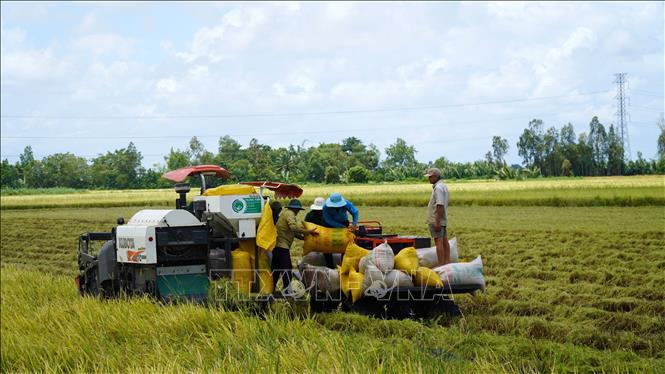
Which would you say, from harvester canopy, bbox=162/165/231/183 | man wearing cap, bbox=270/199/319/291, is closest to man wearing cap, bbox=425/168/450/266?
man wearing cap, bbox=270/199/319/291

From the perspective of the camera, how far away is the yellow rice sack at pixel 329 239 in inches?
442

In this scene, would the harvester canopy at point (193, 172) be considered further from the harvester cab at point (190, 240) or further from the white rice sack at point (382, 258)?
the white rice sack at point (382, 258)

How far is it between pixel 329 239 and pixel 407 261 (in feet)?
3.70

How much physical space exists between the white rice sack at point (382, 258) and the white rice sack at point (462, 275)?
641mm

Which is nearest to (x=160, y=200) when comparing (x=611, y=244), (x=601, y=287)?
(x=611, y=244)

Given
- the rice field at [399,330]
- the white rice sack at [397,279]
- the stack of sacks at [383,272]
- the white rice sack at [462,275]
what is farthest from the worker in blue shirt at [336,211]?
the white rice sack at [462,275]

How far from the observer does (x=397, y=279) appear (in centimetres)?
1051

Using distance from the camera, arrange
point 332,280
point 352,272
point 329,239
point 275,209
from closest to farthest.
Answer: point 352,272 < point 332,280 < point 329,239 < point 275,209

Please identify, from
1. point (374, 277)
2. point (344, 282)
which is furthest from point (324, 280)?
point (374, 277)

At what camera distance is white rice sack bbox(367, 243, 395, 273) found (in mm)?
10516

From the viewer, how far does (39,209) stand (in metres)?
54.3

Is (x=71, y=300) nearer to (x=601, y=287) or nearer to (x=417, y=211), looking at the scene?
(x=601, y=287)

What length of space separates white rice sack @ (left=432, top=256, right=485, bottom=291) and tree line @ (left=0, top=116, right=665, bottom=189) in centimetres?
1138

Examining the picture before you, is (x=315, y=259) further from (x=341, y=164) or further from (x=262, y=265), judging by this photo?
(x=341, y=164)
